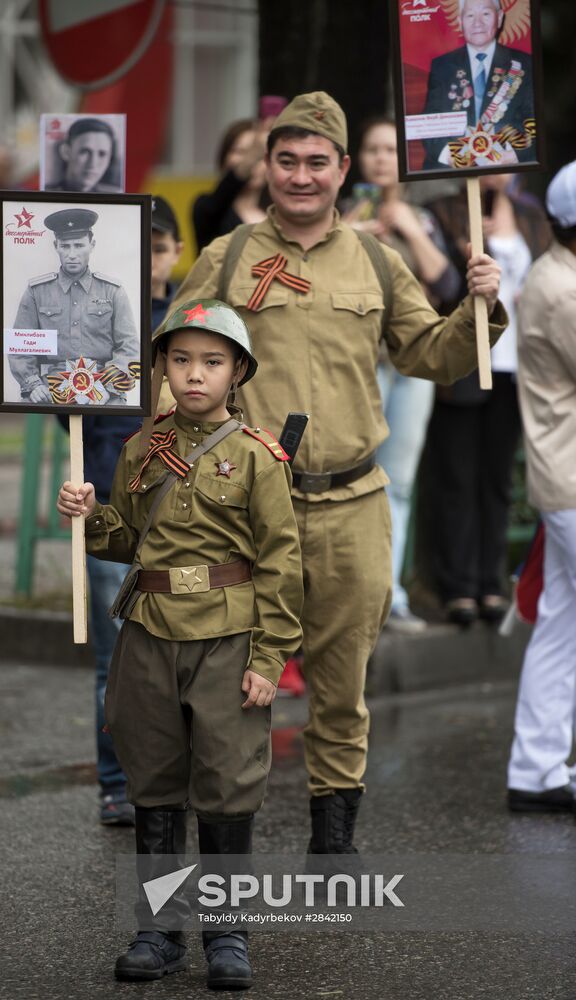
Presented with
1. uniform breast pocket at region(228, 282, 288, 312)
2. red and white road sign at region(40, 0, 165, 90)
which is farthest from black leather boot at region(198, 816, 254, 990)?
red and white road sign at region(40, 0, 165, 90)

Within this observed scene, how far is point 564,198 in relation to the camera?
233 inches

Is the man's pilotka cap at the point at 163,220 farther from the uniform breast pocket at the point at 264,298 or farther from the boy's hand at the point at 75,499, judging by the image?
the boy's hand at the point at 75,499

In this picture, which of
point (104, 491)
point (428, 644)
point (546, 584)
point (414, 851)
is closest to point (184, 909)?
point (414, 851)

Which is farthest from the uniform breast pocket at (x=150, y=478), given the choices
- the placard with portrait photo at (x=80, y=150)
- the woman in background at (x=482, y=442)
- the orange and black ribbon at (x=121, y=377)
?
the woman in background at (x=482, y=442)

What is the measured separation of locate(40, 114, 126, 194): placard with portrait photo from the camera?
6066 millimetres

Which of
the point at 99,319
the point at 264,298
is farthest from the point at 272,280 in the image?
the point at 99,319

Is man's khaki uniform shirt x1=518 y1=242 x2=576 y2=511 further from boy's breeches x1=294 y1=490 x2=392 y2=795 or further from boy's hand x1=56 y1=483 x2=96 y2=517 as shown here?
boy's hand x1=56 y1=483 x2=96 y2=517

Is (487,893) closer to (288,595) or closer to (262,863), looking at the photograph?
(262,863)

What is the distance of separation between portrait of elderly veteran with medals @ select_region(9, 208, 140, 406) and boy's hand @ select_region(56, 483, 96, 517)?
0.94 ft

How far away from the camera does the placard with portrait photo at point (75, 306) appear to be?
4.52m

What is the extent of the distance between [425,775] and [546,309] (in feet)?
6.06

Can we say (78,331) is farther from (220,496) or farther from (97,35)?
(97,35)

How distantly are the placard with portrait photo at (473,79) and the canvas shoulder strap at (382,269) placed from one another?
1.05ft

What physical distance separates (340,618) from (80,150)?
201 centimetres
